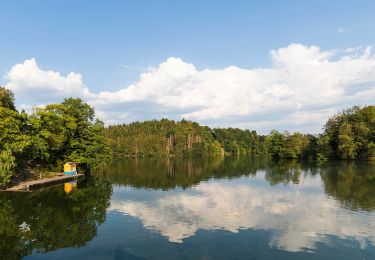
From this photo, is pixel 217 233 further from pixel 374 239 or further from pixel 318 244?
pixel 374 239

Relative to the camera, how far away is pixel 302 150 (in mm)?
153625

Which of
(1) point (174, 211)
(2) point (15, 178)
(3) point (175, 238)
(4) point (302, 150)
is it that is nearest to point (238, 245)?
(3) point (175, 238)

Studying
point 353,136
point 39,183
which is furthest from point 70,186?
point 353,136

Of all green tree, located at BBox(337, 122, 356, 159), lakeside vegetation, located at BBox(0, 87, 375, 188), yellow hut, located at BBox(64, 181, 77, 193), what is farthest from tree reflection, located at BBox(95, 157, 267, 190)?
green tree, located at BBox(337, 122, 356, 159)

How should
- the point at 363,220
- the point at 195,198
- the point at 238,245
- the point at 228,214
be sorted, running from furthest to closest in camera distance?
the point at 195,198 → the point at 228,214 → the point at 363,220 → the point at 238,245

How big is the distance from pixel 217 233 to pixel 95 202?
2163cm

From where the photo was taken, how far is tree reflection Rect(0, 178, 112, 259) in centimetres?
2669

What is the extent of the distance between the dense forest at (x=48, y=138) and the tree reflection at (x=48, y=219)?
8.84 m

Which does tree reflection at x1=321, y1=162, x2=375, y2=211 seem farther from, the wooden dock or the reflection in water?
the wooden dock

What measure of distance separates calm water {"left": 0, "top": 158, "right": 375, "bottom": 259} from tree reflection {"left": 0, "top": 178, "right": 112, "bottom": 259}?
79mm

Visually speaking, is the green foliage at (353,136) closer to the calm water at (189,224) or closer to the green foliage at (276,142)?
the green foliage at (276,142)

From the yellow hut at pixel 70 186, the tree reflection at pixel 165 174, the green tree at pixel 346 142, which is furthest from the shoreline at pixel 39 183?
the green tree at pixel 346 142

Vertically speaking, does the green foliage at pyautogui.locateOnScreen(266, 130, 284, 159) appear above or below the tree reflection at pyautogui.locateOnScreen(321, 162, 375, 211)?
above

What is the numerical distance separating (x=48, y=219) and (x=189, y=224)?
15.1 metres
